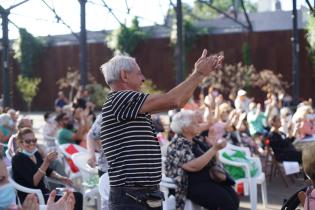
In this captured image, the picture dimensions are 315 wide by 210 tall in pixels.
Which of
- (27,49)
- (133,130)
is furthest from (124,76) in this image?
(27,49)

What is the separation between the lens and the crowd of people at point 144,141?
3.31 metres

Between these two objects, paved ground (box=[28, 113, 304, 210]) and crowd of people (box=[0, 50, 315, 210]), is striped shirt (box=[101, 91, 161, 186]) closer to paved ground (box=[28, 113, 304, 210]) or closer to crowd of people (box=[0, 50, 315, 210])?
crowd of people (box=[0, 50, 315, 210])

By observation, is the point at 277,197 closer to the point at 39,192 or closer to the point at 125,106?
the point at 39,192

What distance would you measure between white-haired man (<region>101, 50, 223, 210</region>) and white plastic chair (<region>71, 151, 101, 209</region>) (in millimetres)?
3274

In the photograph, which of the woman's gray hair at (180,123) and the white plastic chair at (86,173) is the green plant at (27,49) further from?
the woman's gray hair at (180,123)

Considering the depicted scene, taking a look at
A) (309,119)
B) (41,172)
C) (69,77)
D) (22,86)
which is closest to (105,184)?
(41,172)

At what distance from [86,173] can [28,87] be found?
85.3 ft

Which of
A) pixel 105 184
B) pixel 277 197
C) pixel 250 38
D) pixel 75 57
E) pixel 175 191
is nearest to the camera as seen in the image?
pixel 105 184

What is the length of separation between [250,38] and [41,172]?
75.5ft

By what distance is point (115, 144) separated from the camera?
3373mm

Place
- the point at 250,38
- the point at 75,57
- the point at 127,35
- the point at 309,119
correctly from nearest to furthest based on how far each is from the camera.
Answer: the point at 309,119 < the point at 250,38 < the point at 127,35 < the point at 75,57

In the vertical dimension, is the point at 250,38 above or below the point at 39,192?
above

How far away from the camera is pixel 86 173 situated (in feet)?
24.0

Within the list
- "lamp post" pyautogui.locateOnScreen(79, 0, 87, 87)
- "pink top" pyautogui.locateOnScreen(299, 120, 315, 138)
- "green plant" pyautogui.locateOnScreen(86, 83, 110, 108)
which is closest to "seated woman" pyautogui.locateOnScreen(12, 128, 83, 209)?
"pink top" pyautogui.locateOnScreen(299, 120, 315, 138)
